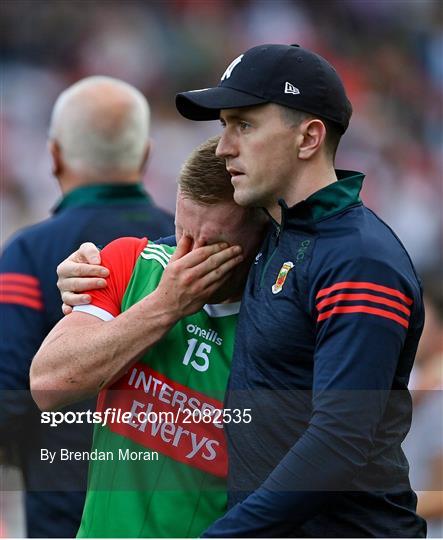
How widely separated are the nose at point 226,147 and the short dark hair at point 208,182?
10 cm

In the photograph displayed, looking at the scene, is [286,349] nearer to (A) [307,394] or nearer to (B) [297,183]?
(A) [307,394]

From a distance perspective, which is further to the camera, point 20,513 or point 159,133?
point 159,133

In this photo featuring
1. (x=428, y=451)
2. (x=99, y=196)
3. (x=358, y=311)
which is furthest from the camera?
(x=428, y=451)

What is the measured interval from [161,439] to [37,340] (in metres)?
1.13

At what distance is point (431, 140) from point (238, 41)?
2.08m

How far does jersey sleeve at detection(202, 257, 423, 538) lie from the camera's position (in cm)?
187

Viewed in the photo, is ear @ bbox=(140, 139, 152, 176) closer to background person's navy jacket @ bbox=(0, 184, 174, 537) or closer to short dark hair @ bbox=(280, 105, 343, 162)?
background person's navy jacket @ bbox=(0, 184, 174, 537)

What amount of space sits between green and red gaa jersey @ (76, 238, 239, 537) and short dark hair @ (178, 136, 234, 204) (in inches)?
8.8

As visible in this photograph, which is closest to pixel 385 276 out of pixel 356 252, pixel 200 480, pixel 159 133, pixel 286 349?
pixel 356 252

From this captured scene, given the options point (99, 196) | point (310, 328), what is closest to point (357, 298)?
point (310, 328)

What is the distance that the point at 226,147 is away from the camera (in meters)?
2.09

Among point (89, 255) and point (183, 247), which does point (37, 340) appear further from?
point (183, 247)

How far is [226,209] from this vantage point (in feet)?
7.28

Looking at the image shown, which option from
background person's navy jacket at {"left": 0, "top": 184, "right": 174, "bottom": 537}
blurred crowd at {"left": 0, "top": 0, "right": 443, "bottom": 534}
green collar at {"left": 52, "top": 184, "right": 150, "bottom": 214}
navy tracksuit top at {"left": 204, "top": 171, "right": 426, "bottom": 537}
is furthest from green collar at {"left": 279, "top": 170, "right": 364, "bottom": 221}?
blurred crowd at {"left": 0, "top": 0, "right": 443, "bottom": 534}
